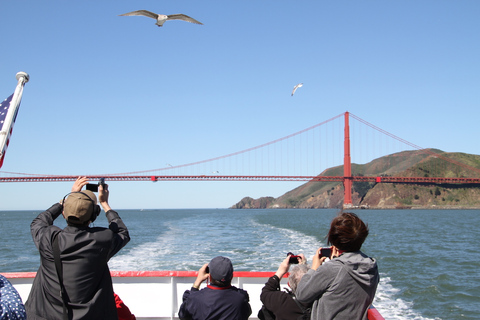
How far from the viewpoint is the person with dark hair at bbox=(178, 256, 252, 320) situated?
7.97 ft

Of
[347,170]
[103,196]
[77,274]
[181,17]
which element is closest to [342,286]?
[77,274]

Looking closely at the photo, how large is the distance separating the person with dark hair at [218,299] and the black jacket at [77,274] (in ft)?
1.52

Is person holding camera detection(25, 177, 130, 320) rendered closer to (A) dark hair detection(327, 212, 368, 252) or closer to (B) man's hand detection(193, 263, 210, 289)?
(B) man's hand detection(193, 263, 210, 289)

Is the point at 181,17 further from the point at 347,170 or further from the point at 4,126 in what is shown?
the point at 347,170

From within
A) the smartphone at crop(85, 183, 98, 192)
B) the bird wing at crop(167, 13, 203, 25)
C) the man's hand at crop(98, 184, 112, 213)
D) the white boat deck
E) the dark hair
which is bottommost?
the white boat deck

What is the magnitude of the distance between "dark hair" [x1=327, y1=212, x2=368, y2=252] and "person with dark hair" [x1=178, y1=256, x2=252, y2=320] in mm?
637

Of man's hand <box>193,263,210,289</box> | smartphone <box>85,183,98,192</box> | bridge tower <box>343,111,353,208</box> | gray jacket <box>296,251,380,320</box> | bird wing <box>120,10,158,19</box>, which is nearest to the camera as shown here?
gray jacket <box>296,251,380,320</box>

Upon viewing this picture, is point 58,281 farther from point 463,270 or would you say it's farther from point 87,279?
point 463,270

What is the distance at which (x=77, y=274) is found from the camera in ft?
6.78

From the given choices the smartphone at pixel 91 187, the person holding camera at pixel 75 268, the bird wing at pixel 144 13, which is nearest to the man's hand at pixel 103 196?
the smartphone at pixel 91 187

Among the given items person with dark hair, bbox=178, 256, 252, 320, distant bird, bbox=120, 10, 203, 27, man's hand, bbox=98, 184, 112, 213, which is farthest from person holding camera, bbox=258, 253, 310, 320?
distant bird, bbox=120, 10, 203, 27

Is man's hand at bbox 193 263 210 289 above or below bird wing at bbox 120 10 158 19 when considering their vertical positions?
below

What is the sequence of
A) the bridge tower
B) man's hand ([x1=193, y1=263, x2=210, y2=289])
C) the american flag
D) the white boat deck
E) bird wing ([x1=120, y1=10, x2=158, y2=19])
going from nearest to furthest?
1. man's hand ([x1=193, y1=263, x2=210, y2=289])
2. the american flag
3. the white boat deck
4. bird wing ([x1=120, y1=10, x2=158, y2=19])
5. the bridge tower

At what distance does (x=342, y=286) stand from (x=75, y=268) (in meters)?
1.23
